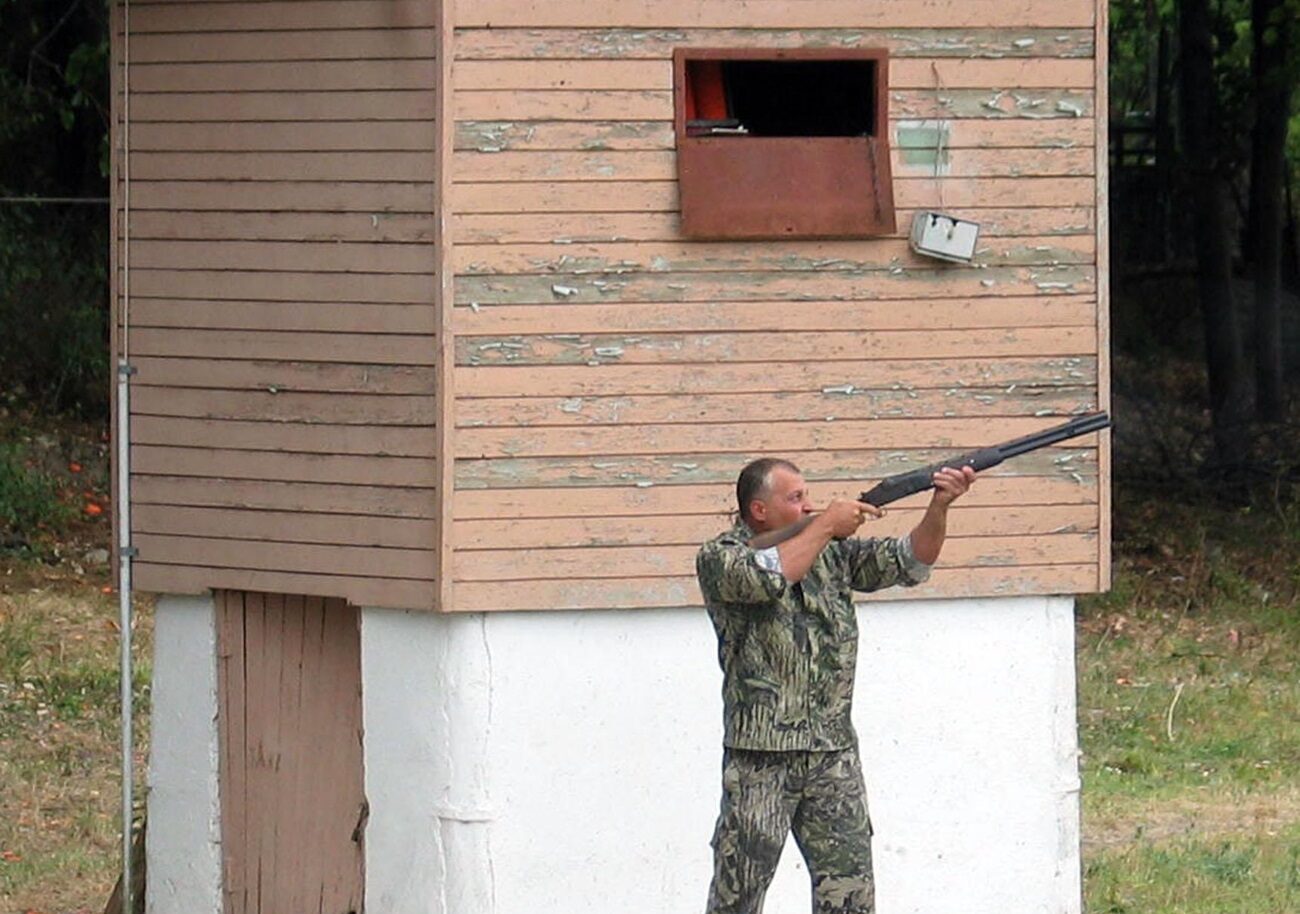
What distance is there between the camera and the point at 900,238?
7.85 metres

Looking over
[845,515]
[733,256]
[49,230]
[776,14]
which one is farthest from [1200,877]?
[49,230]

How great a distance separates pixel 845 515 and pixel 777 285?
1589 millimetres

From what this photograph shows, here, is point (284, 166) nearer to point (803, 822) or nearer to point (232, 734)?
point (232, 734)

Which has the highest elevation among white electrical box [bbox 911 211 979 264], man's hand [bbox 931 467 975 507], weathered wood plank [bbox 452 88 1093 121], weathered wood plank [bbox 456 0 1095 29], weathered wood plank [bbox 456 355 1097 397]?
weathered wood plank [bbox 456 0 1095 29]

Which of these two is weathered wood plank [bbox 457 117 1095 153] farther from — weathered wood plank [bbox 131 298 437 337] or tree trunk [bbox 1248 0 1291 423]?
tree trunk [bbox 1248 0 1291 423]

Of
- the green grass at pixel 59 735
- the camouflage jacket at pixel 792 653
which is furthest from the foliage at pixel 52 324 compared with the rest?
the camouflage jacket at pixel 792 653

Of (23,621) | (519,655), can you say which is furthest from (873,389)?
(23,621)

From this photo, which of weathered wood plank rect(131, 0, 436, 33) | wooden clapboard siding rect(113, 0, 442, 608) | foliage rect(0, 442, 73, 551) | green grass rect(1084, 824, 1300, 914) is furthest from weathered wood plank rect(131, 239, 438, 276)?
foliage rect(0, 442, 73, 551)

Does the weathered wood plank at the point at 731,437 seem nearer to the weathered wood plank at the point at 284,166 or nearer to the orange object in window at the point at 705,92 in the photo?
the weathered wood plank at the point at 284,166

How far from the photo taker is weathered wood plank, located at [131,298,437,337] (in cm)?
767

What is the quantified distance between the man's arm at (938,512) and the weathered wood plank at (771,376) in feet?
3.92

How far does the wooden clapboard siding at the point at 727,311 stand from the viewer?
7.60m

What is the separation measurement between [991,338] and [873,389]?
44 cm

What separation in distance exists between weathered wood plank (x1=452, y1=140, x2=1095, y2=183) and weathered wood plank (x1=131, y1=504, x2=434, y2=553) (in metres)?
1.12
